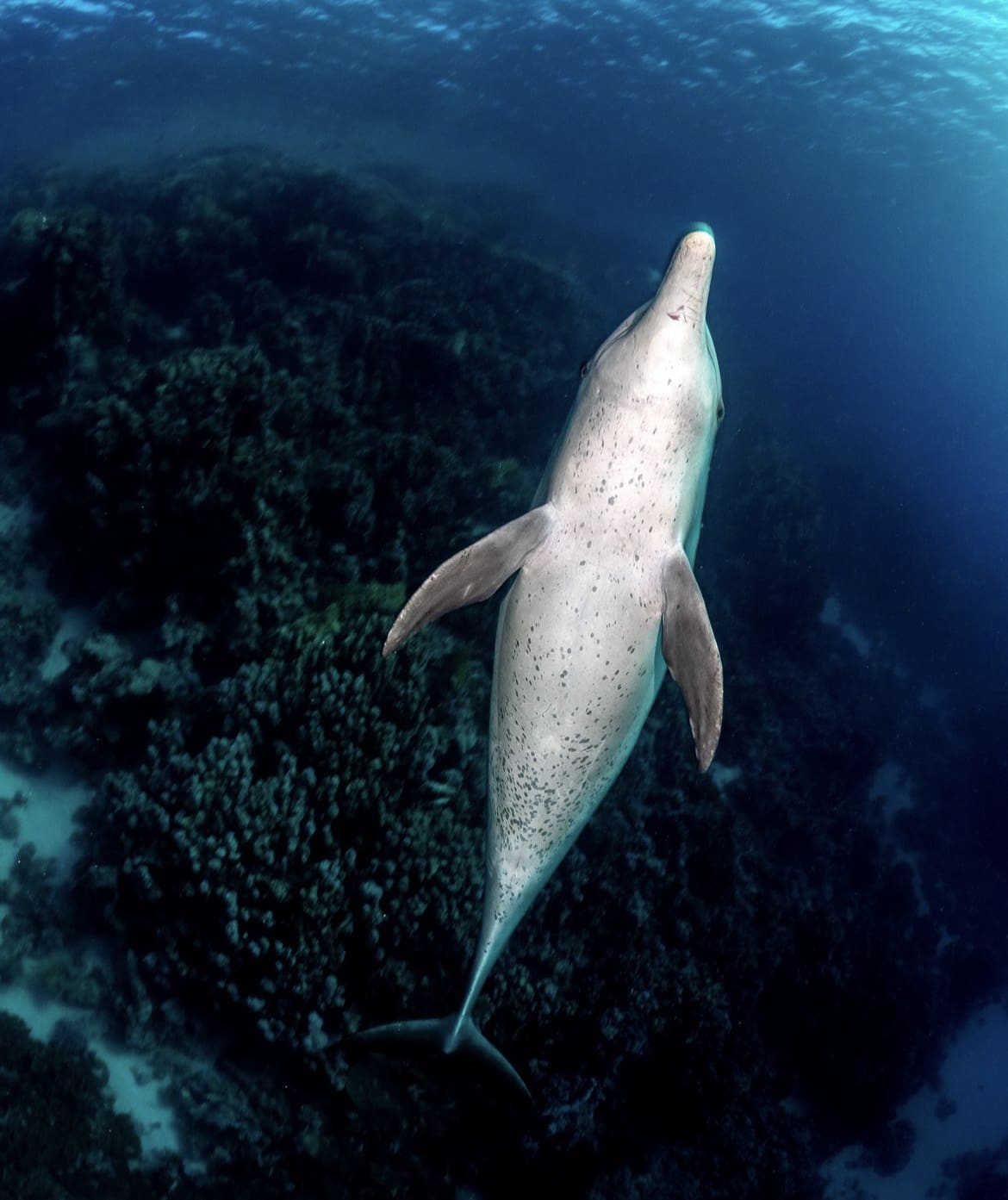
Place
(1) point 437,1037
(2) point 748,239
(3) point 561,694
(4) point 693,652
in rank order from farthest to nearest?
(2) point 748,239 → (1) point 437,1037 → (3) point 561,694 → (4) point 693,652

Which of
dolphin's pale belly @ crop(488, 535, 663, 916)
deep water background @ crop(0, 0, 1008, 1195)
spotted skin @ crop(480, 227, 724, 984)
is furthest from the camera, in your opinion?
deep water background @ crop(0, 0, 1008, 1195)

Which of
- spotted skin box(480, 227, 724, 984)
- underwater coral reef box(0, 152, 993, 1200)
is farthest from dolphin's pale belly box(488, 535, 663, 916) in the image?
underwater coral reef box(0, 152, 993, 1200)

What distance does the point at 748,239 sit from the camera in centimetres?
5988

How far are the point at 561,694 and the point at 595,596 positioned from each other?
0.58 meters

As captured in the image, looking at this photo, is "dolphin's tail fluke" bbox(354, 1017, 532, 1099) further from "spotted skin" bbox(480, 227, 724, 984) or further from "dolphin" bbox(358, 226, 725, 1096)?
"spotted skin" bbox(480, 227, 724, 984)

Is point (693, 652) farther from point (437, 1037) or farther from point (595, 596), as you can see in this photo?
point (437, 1037)

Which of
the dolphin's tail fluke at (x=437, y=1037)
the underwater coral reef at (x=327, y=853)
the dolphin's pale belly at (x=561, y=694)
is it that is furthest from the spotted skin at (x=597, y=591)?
the underwater coral reef at (x=327, y=853)

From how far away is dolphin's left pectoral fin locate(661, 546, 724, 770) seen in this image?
3078mm

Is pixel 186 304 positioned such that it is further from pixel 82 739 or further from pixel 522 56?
pixel 522 56

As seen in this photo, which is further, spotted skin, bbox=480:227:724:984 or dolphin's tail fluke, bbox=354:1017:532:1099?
dolphin's tail fluke, bbox=354:1017:532:1099

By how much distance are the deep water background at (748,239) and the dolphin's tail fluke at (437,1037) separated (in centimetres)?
71

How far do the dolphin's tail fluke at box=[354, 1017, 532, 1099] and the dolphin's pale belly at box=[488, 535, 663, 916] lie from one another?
743 millimetres

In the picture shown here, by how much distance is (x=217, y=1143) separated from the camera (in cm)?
454

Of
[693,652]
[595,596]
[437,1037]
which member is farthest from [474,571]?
[437,1037]
